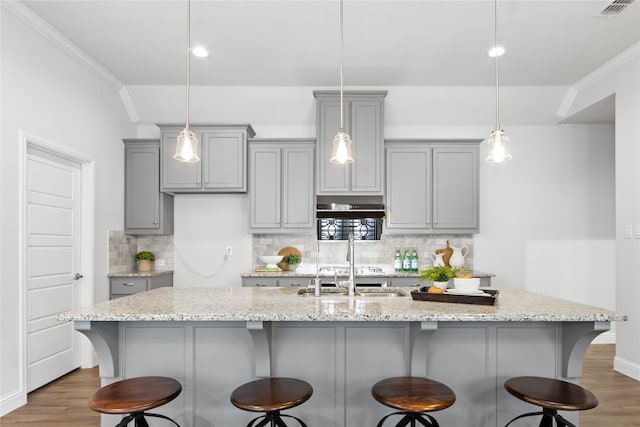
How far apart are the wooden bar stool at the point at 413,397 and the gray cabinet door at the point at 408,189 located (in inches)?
109

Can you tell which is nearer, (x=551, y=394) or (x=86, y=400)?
(x=551, y=394)

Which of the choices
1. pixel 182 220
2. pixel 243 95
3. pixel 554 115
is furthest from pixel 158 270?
pixel 554 115

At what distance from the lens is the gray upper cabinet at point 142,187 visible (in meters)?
4.75

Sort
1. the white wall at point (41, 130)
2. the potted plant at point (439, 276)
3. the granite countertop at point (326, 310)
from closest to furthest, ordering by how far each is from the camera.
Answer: the granite countertop at point (326, 310) < the potted plant at point (439, 276) < the white wall at point (41, 130)

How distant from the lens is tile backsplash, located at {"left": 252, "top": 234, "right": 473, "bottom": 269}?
501 centimetres

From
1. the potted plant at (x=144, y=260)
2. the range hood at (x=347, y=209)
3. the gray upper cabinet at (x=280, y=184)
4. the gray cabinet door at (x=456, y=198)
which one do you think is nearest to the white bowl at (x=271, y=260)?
the gray upper cabinet at (x=280, y=184)

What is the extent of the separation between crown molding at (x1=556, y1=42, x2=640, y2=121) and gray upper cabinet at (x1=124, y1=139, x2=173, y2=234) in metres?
4.74

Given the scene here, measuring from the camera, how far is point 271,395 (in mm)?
1861

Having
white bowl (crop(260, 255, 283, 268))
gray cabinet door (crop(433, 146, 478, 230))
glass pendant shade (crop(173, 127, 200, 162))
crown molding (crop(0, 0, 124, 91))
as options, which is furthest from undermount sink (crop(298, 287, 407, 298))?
crown molding (crop(0, 0, 124, 91))

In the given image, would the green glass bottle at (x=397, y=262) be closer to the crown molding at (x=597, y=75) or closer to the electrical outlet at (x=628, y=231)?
the electrical outlet at (x=628, y=231)

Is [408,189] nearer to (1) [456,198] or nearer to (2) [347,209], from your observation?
(1) [456,198]

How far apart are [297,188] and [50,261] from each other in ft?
8.03

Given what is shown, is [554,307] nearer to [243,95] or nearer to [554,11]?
[554,11]

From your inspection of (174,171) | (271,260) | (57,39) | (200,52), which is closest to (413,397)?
(271,260)
